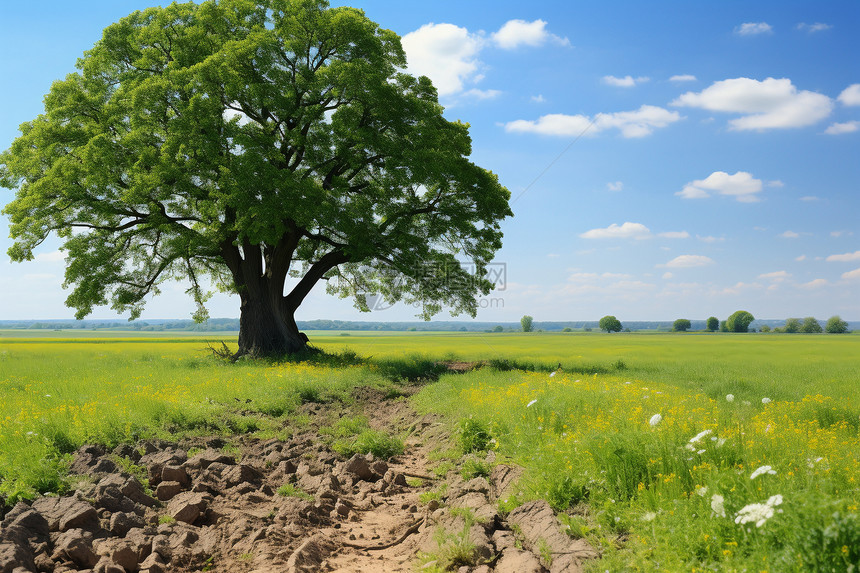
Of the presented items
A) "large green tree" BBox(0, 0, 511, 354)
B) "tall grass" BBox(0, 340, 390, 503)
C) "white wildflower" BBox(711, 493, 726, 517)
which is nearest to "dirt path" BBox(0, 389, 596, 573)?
"tall grass" BBox(0, 340, 390, 503)

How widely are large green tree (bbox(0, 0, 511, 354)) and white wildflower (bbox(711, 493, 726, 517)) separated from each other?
18.6 metres

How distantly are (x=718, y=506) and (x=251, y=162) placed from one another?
20.5m

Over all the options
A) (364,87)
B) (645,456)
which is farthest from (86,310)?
(645,456)

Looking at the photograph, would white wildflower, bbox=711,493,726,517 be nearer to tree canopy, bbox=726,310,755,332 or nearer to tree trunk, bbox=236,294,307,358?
tree trunk, bbox=236,294,307,358

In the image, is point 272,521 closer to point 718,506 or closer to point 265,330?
point 718,506

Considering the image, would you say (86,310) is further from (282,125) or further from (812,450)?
(812,450)

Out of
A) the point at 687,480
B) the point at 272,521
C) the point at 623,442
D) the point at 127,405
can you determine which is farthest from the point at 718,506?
the point at 127,405

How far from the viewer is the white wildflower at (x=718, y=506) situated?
473cm

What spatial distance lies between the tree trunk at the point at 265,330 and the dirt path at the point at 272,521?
16272 mm

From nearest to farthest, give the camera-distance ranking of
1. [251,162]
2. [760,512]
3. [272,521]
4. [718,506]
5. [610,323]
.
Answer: [760,512]
[718,506]
[272,521]
[251,162]
[610,323]

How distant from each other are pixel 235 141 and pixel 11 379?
11.6 meters

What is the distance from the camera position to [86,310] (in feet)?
81.2

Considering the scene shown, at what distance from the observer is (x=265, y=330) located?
25.6m

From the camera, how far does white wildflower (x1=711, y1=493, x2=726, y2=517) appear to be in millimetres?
4732
